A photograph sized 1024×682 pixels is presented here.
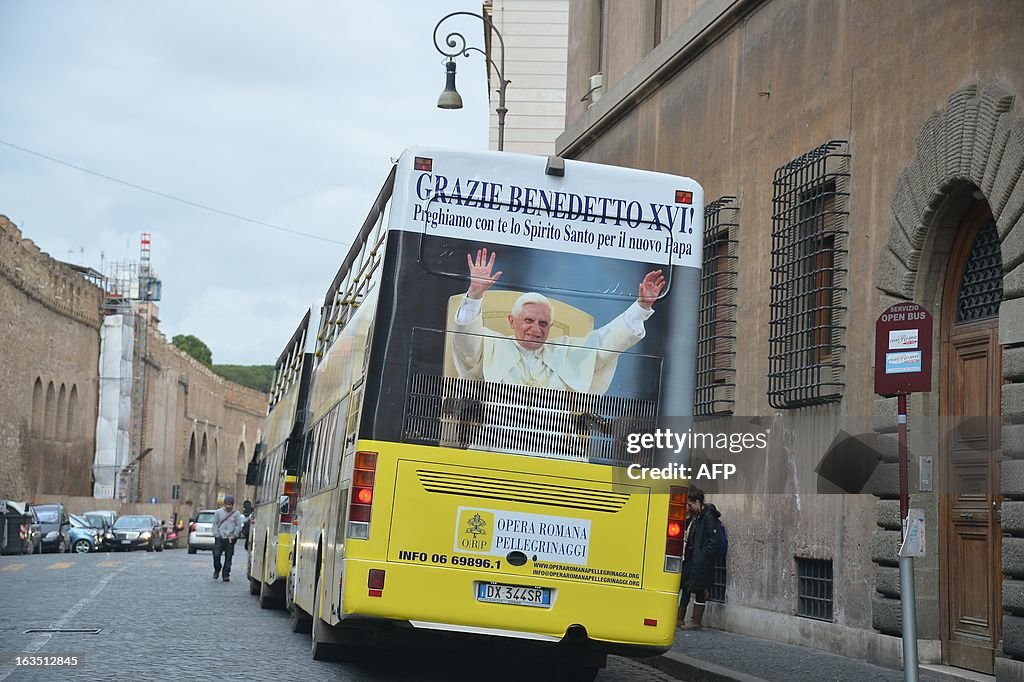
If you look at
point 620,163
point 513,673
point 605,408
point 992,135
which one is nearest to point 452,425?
point 605,408

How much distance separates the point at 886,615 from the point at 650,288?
13.0 ft

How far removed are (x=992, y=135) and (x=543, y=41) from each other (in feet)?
118

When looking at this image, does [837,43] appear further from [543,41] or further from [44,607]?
[543,41]

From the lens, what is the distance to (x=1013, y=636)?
10469mm

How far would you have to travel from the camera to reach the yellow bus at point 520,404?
10.1 meters

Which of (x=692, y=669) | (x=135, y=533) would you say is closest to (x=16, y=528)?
(x=135, y=533)

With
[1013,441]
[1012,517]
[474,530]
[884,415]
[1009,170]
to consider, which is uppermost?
[1009,170]

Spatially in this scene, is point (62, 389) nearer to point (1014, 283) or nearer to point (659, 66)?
point (659, 66)

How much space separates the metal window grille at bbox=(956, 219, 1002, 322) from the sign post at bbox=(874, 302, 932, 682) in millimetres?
2893

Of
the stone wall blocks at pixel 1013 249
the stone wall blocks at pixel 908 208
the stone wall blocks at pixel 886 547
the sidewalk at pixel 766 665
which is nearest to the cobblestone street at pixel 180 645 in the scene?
the sidewalk at pixel 766 665

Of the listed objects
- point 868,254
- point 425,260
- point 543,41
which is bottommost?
point 425,260

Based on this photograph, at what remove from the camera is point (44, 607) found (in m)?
18.0

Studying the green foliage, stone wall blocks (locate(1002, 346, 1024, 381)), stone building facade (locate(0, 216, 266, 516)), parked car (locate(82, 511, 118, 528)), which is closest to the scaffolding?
stone building facade (locate(0, 216, 266, 516))

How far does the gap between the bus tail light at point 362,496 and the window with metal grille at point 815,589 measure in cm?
583
